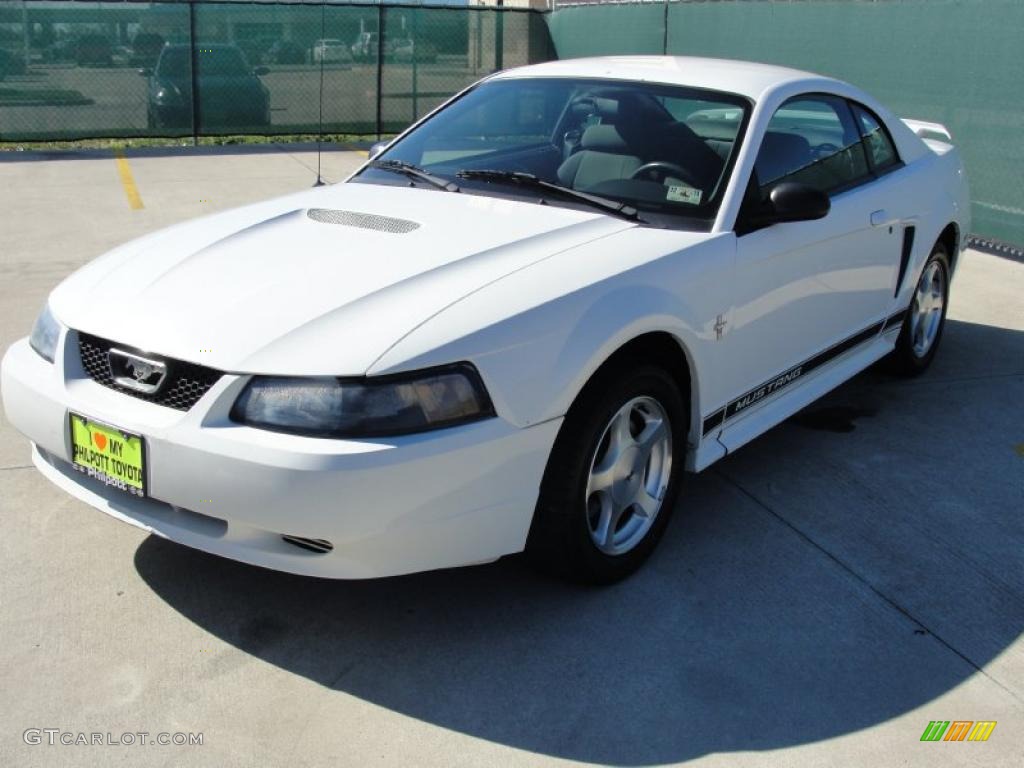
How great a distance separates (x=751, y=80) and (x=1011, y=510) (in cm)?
193

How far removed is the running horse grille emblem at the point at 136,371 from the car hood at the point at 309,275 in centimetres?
5

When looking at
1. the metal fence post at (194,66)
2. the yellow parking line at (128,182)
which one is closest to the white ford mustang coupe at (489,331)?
the yellow parking line at (128,182)

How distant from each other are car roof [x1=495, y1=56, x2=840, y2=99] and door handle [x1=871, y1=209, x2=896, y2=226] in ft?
1.97

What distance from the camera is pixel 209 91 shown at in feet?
48.6

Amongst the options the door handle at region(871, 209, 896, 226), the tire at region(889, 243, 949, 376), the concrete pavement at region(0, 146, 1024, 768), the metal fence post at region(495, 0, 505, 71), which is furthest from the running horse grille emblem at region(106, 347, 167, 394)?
the metal fence post at region(495, 0, 505, 71)

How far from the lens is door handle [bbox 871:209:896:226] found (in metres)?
4.74

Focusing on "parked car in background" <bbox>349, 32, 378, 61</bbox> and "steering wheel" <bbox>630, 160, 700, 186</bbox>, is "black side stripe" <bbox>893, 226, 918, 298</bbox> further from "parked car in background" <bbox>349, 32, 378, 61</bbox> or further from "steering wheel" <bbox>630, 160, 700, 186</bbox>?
"parked car in background" <bbox>349, 32, 378, 61</bbox>

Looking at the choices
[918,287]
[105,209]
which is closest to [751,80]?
[918,287]

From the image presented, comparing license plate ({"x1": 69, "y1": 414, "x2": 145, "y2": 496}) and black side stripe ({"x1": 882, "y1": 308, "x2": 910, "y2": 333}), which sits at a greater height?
license plate ({"x1": 69, "y1": 414, "x2": 145, "y2": 496})

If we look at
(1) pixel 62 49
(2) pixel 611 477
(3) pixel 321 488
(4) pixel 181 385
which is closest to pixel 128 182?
(1) pixel 62 49

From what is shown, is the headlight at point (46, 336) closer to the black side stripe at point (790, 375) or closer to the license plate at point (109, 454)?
the license plate at point (109, 454)

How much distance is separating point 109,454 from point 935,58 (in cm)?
899

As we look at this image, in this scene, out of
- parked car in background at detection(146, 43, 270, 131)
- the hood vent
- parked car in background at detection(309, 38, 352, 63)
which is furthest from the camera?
parked car in background at detection(309, 38, 352, 63)

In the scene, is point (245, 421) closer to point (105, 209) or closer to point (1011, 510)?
point (1011, 510)
